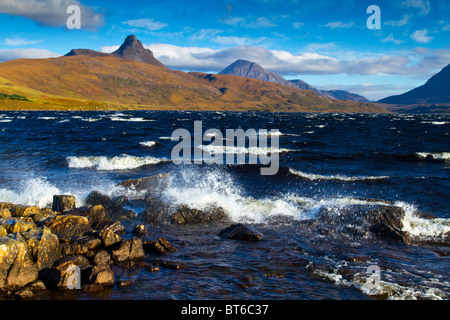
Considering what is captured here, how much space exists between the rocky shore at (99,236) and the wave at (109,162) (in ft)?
32.7

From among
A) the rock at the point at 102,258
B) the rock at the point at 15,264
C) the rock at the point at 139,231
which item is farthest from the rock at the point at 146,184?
the rock at the point at 15,264

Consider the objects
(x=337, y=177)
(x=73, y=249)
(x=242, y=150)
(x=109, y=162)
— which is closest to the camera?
(x=73, y=249)

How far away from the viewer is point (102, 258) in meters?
9.59

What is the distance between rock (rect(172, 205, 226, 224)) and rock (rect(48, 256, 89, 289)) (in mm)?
5595

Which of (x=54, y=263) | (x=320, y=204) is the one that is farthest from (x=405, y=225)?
(x=54, y=263)

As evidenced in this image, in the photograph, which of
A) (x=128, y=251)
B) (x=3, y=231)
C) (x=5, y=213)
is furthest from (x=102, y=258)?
(x=5, y=213)

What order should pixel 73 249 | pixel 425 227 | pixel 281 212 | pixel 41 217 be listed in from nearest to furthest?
pixel 73 249
pixel 41 217
pixel 425 227
pixel 281 212

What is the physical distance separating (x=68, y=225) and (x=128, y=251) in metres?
3.16

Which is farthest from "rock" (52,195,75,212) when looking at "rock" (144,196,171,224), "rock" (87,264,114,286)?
"rock" (87,264,114,286)

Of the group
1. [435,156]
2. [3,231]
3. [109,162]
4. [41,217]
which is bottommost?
[41,217]

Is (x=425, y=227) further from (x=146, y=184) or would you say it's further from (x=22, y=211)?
(x=22, y=211)

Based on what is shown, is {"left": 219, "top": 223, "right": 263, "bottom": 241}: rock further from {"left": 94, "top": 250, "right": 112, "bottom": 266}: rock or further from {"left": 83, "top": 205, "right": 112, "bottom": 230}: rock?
{"left": 83, "top": 205, "right": 112, "bottom": 230}: rock

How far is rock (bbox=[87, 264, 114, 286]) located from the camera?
27.3ft
